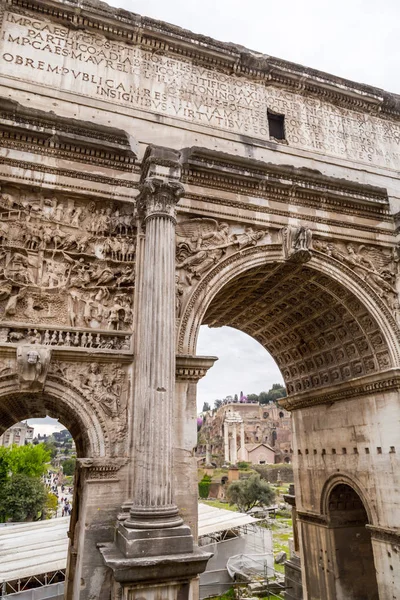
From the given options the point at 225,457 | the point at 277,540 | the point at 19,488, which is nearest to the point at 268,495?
the point at 277,540

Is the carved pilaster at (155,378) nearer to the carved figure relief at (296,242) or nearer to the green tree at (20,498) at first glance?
the carved figure relief at (296,242)

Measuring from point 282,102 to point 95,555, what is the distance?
11692 mm

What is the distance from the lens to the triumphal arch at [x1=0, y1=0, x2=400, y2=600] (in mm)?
7566

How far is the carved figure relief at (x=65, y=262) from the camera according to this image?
830 cm

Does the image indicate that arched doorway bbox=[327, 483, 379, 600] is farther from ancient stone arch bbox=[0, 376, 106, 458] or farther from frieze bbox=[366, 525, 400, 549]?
ancient stone arch bbox=[0, 376, 106, 458]

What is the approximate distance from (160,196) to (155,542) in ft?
19.3

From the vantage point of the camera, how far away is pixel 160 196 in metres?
8.62

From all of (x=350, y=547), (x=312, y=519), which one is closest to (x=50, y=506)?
(x=312, y=519)

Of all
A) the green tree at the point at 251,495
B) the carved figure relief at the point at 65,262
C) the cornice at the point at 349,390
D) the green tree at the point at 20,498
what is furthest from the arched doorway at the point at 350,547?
the green tree at the point at 251,495

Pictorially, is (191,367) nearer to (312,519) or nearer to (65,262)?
(65,262)

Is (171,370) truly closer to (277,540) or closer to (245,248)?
(245,248)

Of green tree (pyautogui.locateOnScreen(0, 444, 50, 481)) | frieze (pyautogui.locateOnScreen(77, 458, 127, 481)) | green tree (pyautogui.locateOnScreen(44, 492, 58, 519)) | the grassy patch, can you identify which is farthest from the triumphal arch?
green tree (pyautogui.locateOnScreen(44, 492, 58, 519))

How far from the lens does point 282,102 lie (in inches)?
493

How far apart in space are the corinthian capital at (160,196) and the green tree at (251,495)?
3992cm
